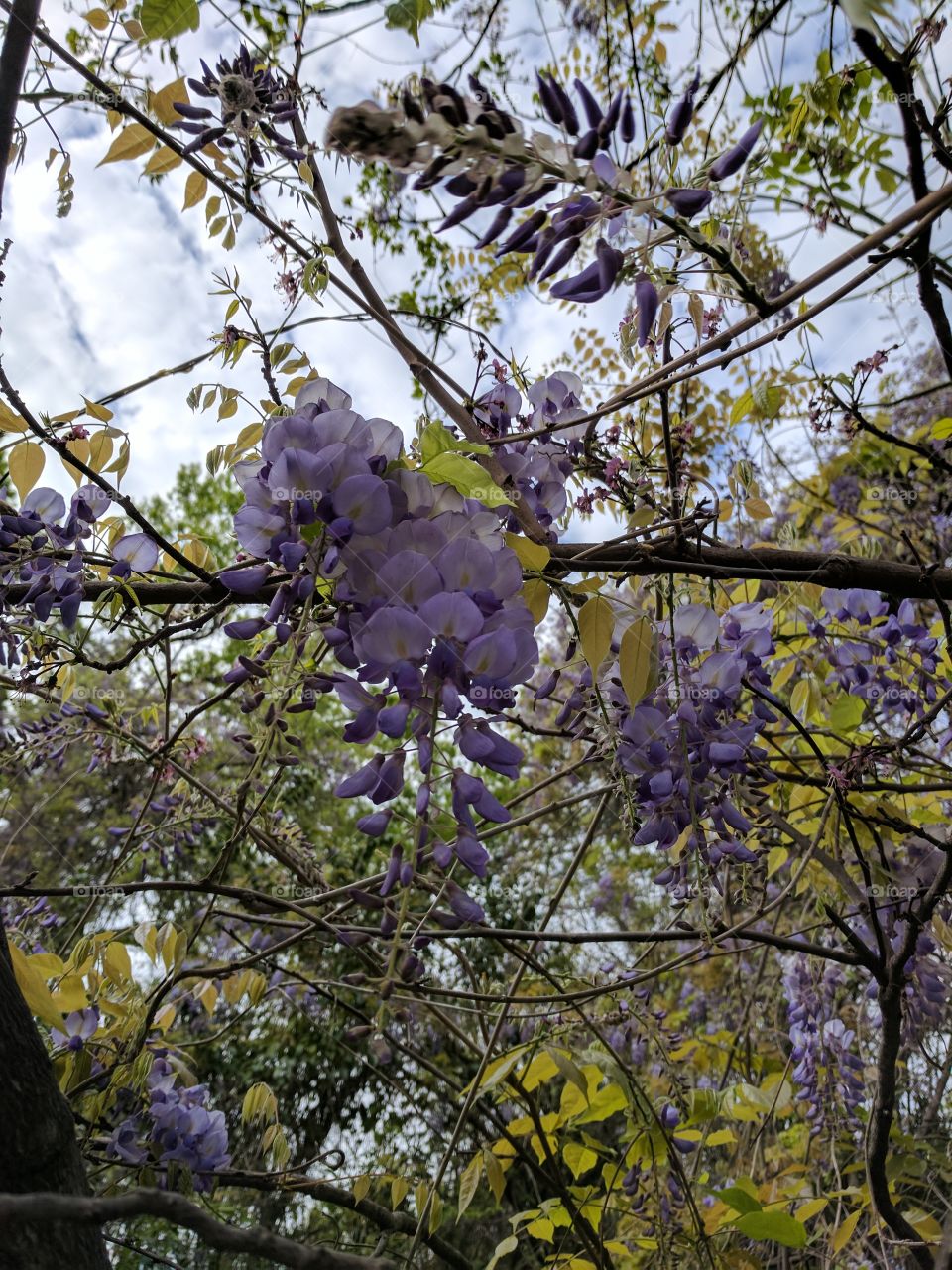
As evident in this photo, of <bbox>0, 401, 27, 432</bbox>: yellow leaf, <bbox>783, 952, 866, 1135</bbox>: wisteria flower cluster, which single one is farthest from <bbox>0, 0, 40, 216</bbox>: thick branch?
<bbox>783, 952, 866, 1135</bbox>: wisteria flower cluster

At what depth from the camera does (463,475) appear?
29.7 inches

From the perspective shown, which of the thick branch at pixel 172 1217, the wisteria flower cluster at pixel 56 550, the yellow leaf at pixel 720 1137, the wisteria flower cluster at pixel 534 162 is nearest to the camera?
the thick branch at pixel 172 1217

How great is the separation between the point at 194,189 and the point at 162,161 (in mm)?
88

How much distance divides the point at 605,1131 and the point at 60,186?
5598mm

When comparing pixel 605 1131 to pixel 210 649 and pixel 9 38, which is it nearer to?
pixel 210 649

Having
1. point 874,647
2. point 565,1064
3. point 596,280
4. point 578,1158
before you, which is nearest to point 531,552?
point 596,280

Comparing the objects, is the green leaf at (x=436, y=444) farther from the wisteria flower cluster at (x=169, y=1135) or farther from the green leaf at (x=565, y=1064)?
the wisteria flower cluster at (x=169, y=1135)

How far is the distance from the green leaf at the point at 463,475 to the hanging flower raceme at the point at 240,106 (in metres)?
0.66

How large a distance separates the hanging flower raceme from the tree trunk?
3.31ft

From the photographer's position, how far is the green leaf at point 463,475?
0.75 meters

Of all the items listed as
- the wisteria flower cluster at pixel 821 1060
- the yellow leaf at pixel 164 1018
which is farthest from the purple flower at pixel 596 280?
the wisteria flower cluster at pixel 821 1060

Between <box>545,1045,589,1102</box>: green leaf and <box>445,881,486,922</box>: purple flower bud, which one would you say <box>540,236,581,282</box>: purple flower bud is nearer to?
<box>445,881,486,922</box>: purple flower bud

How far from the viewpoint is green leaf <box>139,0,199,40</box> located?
3.30 feet

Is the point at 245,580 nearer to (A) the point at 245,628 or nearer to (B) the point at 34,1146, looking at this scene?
(A) the point at 245,628
